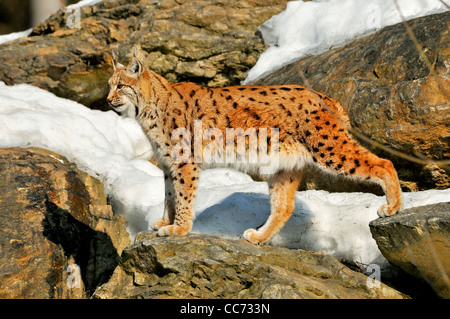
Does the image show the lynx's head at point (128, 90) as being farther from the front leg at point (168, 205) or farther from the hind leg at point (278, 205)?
the hind leg at point (278, 205)

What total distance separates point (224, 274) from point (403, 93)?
3.36 meters

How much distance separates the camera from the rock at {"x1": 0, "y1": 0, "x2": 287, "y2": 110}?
33.5ft

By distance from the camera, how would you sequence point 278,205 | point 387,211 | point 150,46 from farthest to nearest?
1. point 150,46
2. point 278,205
3. point 387,211

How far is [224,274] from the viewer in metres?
4.37

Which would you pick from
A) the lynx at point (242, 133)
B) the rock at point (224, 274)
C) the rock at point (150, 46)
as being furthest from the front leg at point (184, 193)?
the rock at point (150, 46)

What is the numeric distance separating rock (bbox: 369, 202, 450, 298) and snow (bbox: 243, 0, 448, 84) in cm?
427

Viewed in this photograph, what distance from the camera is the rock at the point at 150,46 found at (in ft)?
33.5

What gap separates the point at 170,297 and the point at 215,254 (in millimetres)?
545

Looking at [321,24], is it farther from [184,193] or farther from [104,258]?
[104,258]

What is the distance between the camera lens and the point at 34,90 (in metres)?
9.62

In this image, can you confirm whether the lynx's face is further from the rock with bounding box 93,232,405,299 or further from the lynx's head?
the rock with bounding box 93,232,405,299

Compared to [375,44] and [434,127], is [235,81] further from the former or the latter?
[434,127]

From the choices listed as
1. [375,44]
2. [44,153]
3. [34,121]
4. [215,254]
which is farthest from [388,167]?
[34,121]

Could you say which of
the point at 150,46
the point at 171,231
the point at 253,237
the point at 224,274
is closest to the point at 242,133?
the point at 253,237
